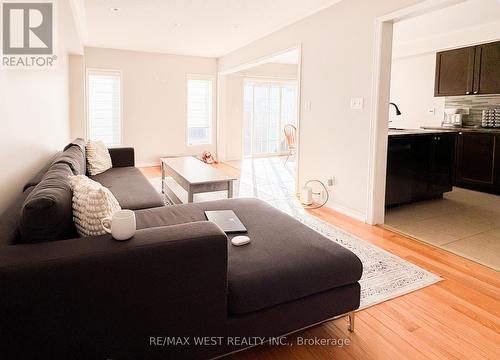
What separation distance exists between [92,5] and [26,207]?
3838 mm

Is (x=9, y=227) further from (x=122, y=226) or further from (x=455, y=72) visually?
(x=455, y=72)

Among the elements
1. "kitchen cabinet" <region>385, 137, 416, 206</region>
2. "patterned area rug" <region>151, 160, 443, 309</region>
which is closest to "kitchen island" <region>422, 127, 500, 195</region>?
"kitchen cabinet" <region>385, 137, 416, 206</region>

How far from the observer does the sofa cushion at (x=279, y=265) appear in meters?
1.52

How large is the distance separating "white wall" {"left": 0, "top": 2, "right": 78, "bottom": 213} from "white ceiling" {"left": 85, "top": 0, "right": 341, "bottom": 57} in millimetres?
1089

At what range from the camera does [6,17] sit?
2.12 meters

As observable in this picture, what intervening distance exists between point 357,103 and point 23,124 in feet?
9.76

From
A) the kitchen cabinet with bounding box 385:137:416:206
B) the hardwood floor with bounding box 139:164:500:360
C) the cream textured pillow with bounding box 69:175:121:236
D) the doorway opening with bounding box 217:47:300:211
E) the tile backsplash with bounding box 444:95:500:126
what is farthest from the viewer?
the doorway opening with bounding box 217:47:300:211

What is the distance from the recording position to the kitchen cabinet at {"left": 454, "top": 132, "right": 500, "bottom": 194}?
4848mm

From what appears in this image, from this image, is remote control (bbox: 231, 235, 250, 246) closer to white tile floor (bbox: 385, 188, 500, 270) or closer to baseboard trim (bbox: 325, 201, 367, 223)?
white tile floor (bbox: 385, 188, 500, 270)

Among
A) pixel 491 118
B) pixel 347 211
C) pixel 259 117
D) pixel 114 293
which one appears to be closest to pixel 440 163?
pixel 347 211

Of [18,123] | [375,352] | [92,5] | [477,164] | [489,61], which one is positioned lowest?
[375,352]

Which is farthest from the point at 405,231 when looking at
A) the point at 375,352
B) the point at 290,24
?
the point at 290,24

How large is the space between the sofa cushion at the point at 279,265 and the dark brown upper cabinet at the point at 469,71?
15.0 ft

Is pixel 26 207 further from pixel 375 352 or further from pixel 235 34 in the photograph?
pixel 235 34
